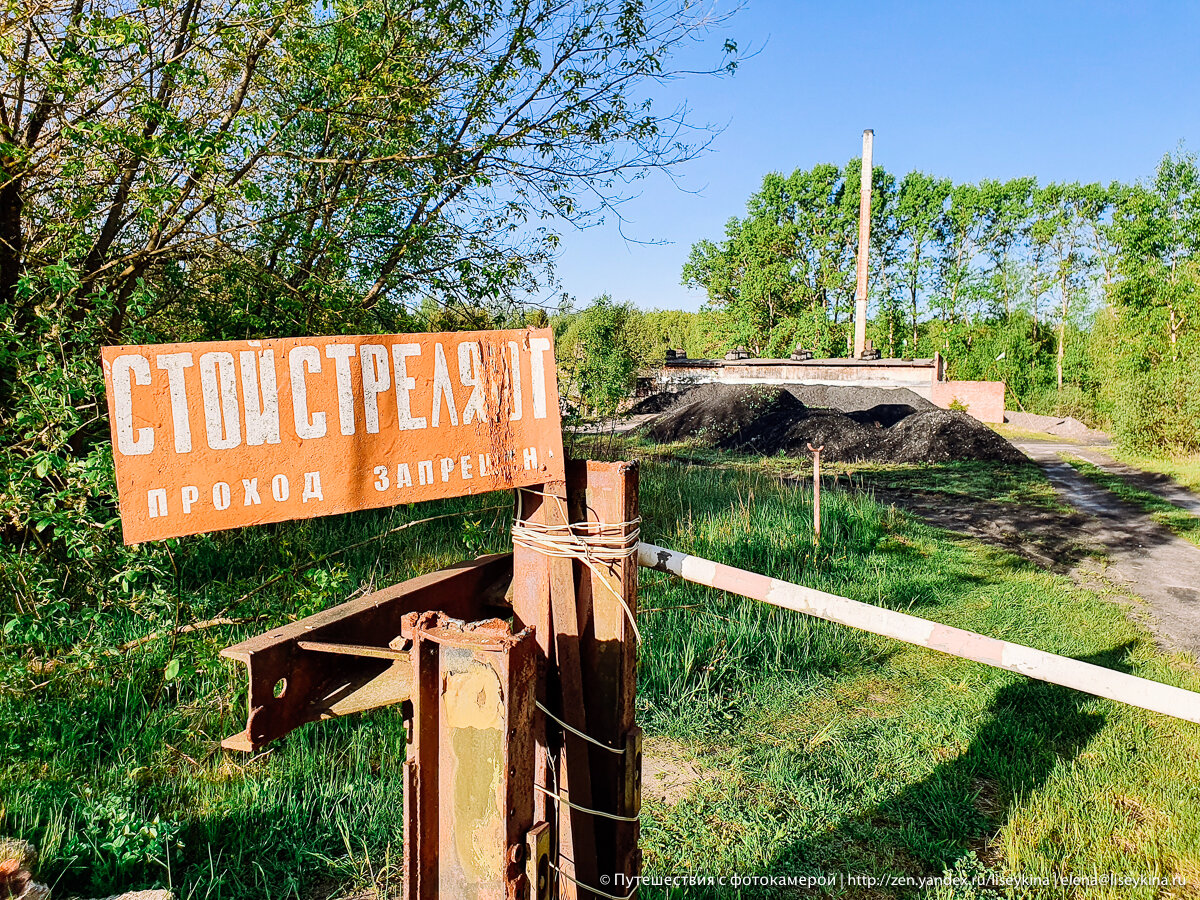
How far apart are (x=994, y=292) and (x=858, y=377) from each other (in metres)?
13.3

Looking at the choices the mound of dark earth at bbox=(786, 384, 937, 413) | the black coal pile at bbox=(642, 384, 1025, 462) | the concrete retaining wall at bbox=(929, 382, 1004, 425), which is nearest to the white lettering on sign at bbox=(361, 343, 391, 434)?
the black coal pile at bbox=(642, 384, 1025, 462)

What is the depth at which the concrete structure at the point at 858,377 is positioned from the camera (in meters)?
25.3

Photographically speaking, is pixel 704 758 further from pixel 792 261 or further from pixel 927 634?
pixel 792 261

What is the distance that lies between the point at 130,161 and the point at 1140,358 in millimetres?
23840

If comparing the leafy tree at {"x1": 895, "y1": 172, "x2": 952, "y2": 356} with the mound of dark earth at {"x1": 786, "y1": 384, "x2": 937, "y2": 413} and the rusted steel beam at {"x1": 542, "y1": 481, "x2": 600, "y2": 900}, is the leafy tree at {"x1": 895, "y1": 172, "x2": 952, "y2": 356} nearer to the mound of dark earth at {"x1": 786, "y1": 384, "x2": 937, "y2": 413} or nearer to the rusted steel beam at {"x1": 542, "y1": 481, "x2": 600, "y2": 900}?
the mound of dark earth at {"x1": 786, "y1": 384, "x2": 937, "y2": 413}

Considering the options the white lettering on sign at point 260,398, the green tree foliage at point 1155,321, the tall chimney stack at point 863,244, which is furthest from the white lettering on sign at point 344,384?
the tall chimney stack at point 863,244

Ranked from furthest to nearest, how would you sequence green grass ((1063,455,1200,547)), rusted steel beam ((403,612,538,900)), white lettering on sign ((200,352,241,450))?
1. green grass ((1063,455,1200,547))
2. white lettering on sign ((200,352,241,450))
3. rusted steel beam ((403,612,538,900))

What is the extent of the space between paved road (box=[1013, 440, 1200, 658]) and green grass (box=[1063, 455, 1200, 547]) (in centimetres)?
14

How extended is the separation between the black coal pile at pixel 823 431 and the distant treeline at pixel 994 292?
3902 millimetres

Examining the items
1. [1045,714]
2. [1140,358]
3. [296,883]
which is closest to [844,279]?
[1140,358]

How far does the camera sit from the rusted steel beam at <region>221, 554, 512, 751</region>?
4.41 ft

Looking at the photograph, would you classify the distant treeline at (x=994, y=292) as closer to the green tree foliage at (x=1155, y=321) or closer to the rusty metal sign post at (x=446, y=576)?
the green tree foliage at (x=1155, y=321)

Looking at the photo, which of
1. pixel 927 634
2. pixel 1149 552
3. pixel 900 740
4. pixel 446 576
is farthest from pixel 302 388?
pixel 1149 552

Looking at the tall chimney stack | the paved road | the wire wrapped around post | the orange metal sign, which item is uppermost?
the tall chimney stack
